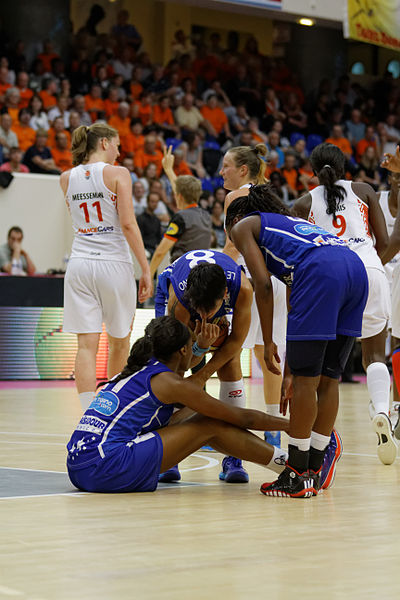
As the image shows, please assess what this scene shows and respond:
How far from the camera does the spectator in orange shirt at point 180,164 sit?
16.0 metres

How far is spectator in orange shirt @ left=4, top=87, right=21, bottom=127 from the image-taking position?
15.0 m

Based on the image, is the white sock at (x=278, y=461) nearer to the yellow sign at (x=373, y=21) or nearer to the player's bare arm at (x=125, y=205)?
the player's bare arm at (x=125, y=205)

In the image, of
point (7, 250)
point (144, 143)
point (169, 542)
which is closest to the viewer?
point (169, 542)

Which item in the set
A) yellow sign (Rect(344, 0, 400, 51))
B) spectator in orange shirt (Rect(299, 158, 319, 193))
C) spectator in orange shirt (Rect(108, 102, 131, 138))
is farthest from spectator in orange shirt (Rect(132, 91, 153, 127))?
yellow sign (Rect(344, 0, 400, 51))

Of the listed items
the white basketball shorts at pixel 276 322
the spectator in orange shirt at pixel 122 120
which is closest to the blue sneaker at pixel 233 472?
the white basketball shorts at pixel 276 322

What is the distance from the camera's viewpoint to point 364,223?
599 cm

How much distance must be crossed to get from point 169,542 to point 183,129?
1464cm

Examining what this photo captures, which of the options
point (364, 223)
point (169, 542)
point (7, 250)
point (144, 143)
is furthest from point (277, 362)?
point (144, 143)

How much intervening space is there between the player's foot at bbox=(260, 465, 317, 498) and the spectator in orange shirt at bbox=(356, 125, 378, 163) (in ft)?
53.2

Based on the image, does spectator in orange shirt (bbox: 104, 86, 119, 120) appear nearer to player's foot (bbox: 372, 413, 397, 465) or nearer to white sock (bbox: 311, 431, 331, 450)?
player's foot (bbox: 372, 413, 397, 465)

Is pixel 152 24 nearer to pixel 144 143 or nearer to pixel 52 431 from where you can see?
pixel 144 143

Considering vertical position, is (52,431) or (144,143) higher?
(144,143)

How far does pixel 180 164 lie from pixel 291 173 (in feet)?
7.99

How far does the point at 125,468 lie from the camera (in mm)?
4344
